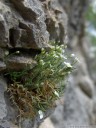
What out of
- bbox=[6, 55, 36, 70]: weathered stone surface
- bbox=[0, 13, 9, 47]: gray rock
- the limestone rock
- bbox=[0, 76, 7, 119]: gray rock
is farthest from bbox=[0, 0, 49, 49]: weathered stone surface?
the limestone rock

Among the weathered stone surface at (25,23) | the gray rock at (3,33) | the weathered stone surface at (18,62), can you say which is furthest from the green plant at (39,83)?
the gray rock at (3,33)

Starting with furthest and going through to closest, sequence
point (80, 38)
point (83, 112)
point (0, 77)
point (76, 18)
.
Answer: point (80, 38) → point (76, 18) → point (83, 112) → point (0, 77)

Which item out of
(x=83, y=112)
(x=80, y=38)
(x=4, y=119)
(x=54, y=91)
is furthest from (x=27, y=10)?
(x=80, y=38)

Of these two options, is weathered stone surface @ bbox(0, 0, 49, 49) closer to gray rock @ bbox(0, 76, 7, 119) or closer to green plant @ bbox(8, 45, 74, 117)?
green plant @ bbox(8, 45, 74, 117)

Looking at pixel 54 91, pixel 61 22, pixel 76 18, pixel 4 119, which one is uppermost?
pixel 76 18

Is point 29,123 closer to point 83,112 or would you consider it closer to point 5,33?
point 5,33

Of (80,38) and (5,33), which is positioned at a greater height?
(80,38)

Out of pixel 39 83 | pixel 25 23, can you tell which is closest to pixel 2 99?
pixel 39 83

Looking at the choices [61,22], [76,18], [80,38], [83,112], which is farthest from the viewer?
[80,38]
